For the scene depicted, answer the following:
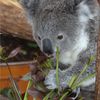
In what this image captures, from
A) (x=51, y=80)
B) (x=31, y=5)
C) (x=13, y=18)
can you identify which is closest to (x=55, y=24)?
(x=31, y=5)

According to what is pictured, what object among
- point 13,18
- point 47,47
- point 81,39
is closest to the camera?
point 47,47

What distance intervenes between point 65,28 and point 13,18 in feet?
3.31

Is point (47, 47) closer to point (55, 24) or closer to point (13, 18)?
point (55, 24)

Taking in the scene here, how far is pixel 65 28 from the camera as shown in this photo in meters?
2.09

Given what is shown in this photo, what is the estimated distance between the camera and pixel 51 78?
2100 millimetres

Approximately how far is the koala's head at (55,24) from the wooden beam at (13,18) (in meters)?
0.82

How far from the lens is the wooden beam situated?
3010mm

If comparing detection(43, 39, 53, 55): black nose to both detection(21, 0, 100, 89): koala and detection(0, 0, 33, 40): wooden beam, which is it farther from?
detection(0, 0, 33, 40): wooden beam

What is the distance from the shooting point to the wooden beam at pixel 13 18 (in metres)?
3.01

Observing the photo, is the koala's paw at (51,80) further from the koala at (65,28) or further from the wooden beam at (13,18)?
the wooden beam at (13,18)

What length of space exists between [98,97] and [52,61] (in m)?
0.62

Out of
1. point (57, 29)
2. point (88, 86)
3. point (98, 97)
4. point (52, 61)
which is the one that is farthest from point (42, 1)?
point (98, 97)

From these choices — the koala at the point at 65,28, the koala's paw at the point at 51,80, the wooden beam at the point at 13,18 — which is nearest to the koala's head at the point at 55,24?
the koala at the point at 65,28

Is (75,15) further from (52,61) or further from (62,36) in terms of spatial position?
(52,61)
